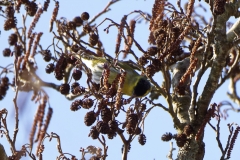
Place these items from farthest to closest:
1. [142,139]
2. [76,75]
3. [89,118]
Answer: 1. [76,75]
2. [142,139]
3. [89,118]

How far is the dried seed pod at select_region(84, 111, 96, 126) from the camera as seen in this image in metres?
2.36

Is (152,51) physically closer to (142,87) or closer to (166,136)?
(166,136)

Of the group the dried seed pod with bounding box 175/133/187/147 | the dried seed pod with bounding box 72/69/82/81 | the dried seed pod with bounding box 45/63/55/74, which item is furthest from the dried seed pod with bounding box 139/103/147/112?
the dried seed pod with bounding box 45/63/55/74

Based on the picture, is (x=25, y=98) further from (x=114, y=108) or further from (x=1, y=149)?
(x=114, y=108)

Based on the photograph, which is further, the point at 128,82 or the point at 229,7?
the point at 128,82

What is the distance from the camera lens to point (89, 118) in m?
2.36

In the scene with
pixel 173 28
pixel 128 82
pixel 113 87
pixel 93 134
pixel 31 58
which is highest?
pixel 128 82

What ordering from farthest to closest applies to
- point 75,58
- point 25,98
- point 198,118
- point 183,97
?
point 183,97 → point 75,58 → point 198,118 → point 25,98

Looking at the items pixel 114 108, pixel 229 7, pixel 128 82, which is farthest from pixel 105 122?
pixel 128 82

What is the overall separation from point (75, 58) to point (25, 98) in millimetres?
790

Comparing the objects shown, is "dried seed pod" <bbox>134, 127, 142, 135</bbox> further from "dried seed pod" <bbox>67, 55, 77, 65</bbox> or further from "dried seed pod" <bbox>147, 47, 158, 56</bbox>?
"dried seed pod" <bbox>67, 55, 77, 65</bbox>

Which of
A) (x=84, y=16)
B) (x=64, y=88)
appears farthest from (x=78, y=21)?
(x=64, y=88)

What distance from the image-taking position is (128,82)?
4.49 m

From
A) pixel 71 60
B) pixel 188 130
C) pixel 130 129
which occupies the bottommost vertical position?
pixel 130 129
